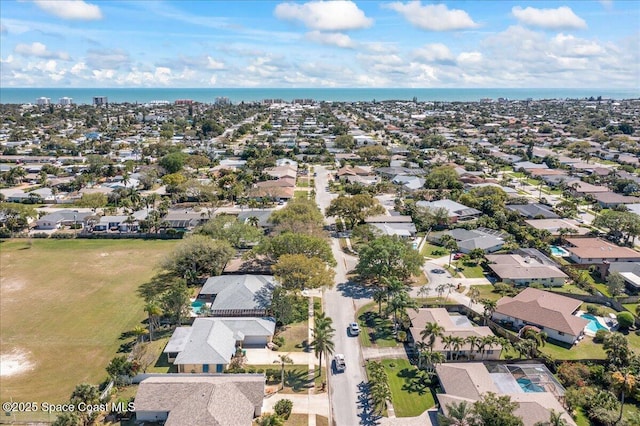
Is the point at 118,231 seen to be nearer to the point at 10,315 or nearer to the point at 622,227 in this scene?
the point at 10,315

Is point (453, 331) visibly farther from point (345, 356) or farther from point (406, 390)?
point (345, 356)

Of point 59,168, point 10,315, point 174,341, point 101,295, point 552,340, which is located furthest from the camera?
point 59,168

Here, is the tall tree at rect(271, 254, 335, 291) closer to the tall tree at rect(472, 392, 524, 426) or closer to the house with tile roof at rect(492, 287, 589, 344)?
the house with tile roof at rect(492, 287, 589, 344)

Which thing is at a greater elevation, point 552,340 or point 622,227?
point 622,227

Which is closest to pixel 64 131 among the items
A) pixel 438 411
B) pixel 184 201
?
pixel 184 201

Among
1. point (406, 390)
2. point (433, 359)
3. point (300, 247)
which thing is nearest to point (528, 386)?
point (433, 359)

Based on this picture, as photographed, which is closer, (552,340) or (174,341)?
(174,341)

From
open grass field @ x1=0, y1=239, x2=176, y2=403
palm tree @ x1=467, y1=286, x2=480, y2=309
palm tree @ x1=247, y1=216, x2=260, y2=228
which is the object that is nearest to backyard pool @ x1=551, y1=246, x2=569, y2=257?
palm tree @ x1=467, y1=286, x2=480, y2=309

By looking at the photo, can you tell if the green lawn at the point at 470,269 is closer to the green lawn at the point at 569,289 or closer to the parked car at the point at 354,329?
the green lawn at the point at 569,289
